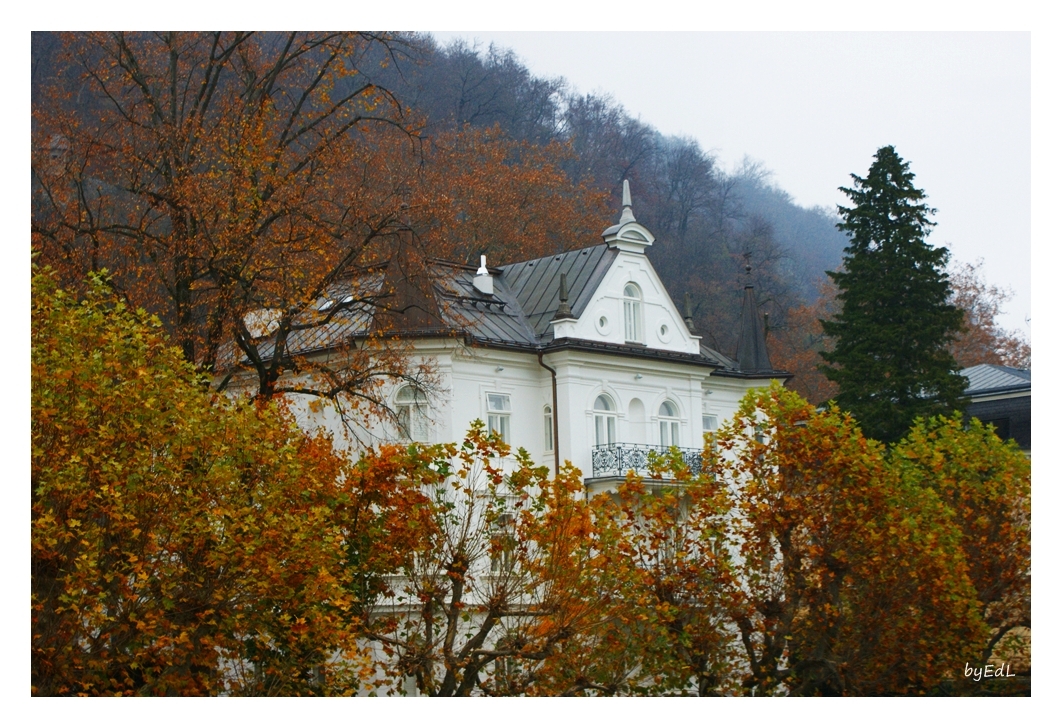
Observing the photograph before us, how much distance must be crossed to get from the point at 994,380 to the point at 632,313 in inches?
349

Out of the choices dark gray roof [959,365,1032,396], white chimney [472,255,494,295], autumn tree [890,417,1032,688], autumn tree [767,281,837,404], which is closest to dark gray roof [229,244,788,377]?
white chimney [472,255,494,295]

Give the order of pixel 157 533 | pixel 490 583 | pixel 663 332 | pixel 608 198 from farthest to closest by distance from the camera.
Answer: pixel 608 198
pixel 663 332
pixel 490 583
pixel 157 533

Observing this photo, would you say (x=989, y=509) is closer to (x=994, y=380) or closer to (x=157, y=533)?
(x=157, y=533)

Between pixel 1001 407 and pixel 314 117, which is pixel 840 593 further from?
pixel 1001 407

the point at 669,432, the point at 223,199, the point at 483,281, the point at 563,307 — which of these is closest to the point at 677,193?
the point at 483,281

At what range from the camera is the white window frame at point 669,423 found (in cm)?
2997

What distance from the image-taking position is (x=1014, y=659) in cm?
1502

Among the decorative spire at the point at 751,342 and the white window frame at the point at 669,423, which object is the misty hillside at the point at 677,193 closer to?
the decorative spire at the point at 751,342

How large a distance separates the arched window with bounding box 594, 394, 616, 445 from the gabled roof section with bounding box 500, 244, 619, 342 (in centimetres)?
180

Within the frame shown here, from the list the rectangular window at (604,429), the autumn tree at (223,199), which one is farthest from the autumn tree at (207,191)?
the rectangular window at (604,429)

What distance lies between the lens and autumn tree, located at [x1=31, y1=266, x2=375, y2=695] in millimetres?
11078

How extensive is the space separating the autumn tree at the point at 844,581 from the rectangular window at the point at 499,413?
40.4ft

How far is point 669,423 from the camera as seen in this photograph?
99.1 ft

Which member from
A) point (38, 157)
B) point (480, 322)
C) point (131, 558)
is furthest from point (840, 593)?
point (480, 322)
